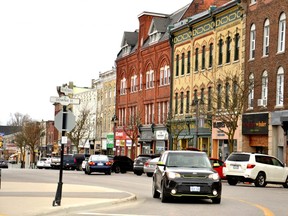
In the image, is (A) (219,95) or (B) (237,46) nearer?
(A) (219,95)

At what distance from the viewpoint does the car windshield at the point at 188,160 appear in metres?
21.0

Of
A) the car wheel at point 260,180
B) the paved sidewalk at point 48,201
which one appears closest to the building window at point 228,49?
the car wheel at point 260,180

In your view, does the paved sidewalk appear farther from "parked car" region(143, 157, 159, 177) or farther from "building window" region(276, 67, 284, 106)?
"building window" region(276, 67, 284, 106)

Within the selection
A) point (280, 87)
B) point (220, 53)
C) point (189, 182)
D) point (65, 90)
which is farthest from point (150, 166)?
point (65, 90)

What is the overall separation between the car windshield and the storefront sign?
25057 mm

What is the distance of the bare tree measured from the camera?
92125 millimetres

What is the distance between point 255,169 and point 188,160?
13.0m

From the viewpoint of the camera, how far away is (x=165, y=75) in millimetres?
66062

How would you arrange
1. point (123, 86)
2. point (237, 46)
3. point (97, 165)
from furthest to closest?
1. point (123, 86)
2. point (237, 46)
3. point (97, 165)

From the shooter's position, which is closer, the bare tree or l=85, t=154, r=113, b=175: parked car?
l=85, t=154, r=113, b=175: parked car

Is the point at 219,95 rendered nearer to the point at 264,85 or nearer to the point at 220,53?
the point at 264,85

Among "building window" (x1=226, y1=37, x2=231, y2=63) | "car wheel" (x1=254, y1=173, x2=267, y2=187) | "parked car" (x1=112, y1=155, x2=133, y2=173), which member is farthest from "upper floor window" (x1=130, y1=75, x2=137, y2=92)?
"car wheel" (x1=254, y1=173, x2=267, y2=187)

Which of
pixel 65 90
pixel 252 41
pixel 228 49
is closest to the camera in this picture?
pixel 65 90

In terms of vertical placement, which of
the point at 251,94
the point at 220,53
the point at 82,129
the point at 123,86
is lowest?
the point at 82,129
